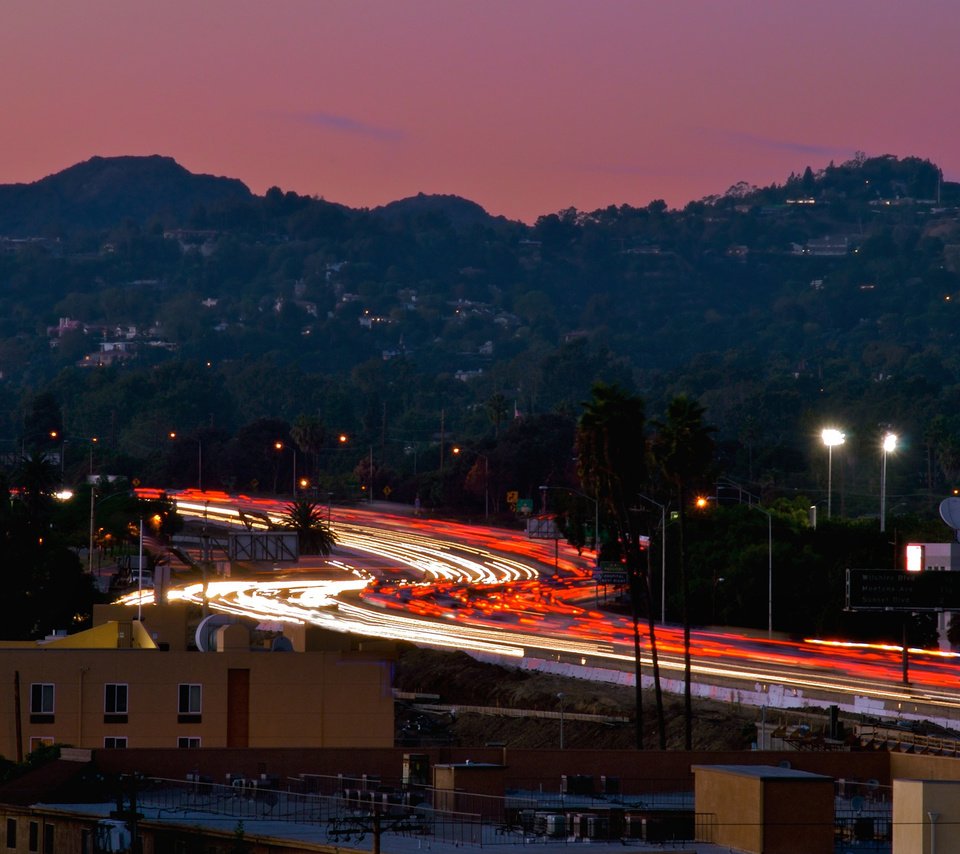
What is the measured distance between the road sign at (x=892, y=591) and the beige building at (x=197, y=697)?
2529 cm

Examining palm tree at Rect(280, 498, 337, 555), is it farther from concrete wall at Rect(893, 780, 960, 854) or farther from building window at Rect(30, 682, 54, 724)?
concrete wall at Rect(893, 780, 960, 854)

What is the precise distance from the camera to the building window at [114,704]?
181ft

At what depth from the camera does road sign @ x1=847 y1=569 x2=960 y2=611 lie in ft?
252

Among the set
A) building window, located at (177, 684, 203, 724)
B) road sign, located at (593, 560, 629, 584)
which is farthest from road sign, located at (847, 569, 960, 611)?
building window, located at (177, 684, 203, 724)

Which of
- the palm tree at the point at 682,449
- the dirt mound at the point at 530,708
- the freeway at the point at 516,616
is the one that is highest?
the palm tree at the point at 682,449

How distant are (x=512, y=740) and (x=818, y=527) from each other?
41077 millimetres

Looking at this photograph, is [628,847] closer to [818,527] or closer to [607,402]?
[607,402]

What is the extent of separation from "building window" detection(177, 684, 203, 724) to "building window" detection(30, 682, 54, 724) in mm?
3519

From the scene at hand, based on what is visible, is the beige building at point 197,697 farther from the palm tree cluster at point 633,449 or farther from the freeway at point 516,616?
the palm tree cluster at point 633,449

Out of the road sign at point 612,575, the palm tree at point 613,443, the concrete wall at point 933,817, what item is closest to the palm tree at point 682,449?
the palm tree at point 613,443

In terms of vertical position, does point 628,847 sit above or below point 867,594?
below

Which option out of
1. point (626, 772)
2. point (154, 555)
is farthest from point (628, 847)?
point (154, 555)

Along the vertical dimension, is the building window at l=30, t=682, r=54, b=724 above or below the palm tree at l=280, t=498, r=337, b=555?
below

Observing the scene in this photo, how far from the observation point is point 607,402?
8056 centimetres
